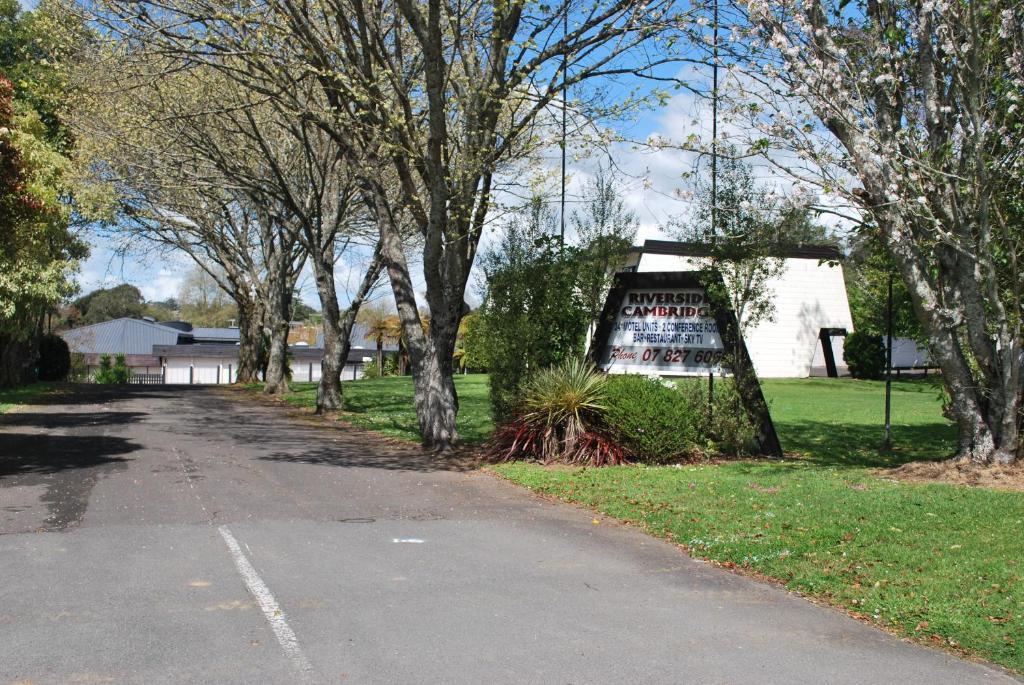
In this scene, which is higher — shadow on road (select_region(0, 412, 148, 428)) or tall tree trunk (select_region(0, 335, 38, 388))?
tall tree trunk (select_region(0, 335, 38, 388))

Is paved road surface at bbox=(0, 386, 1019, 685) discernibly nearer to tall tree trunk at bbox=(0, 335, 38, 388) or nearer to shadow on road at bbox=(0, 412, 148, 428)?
shadow on road at bbox=(0, 412, 148, 428)

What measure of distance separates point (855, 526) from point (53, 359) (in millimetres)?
49865

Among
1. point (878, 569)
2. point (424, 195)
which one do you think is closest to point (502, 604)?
point (878, 569)

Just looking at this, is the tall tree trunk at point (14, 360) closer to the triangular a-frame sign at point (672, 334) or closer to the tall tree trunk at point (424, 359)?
the tall tree trunk at point (424, 359)

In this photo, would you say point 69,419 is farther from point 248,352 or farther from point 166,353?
point 166,353

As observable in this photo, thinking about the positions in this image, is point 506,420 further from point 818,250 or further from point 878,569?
point 818,250

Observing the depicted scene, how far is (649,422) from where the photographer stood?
46.7 feet

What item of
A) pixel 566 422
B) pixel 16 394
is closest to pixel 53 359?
pixel 16 394

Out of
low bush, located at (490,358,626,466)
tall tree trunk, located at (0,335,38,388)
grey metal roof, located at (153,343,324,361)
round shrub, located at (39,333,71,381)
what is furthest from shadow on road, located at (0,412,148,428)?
grey metal roof, located at (153,343,324,361)

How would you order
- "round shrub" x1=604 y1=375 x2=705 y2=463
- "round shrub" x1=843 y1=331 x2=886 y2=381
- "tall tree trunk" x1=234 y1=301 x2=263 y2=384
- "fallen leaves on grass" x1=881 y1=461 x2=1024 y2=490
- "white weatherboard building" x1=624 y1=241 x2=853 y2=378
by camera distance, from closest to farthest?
"fallen leaves on grass" x1=881 y1=461 x2=1024 y2=490
"round shrub" x1=604 y1=375 x2=705 y2=463
"round shrub" x1=843 y1=331 x2=886 y2=381
"white weatherboard building" x1=624 y1=241 x2=853 y2=378
"tall tree trunk" x1=234 y1=301 x2=263 y2=384

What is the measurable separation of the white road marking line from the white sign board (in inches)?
343

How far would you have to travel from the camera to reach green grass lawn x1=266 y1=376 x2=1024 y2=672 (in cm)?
671

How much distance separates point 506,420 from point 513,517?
17.9ft

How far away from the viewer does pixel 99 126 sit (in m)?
25.2
